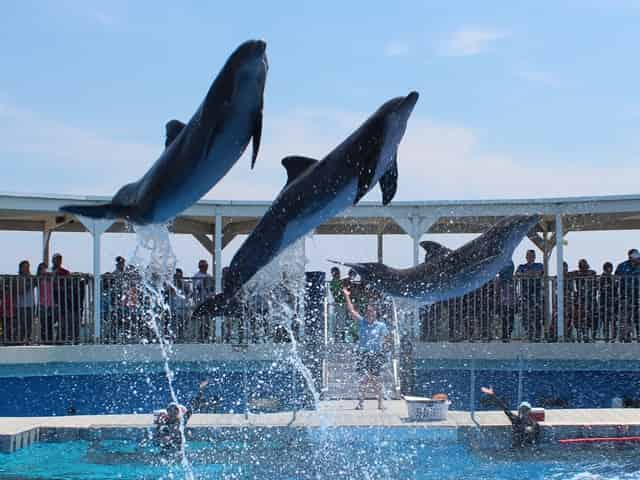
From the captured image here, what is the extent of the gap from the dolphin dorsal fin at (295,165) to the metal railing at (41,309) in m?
11.8

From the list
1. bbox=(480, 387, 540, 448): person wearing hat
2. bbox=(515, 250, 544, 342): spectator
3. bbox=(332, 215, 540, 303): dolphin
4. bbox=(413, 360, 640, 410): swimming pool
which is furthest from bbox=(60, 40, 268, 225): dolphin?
bbox=(515, 250, 544, 342): spectator

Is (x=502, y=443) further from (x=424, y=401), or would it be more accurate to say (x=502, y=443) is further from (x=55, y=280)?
(x=55, y=280)

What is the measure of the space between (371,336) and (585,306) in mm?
6418

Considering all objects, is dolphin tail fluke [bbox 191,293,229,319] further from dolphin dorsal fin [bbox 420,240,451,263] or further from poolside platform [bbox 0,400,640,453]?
poolside platform [bbox 0,400,640,453]

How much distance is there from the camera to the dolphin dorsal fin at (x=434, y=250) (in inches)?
329

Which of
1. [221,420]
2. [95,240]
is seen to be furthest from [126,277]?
[221,420]

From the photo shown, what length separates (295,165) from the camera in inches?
277

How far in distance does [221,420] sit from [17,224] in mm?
11798

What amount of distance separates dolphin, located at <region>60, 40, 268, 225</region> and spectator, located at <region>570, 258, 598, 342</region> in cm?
1278

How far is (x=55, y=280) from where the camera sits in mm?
17969

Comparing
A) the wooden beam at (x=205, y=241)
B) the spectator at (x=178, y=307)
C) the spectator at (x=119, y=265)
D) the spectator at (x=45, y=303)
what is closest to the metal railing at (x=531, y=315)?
the spectator at (x=178, y=307)

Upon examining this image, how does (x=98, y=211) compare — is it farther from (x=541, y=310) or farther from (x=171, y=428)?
(x=541, y=310)

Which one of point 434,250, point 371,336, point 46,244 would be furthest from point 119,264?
point 434,250

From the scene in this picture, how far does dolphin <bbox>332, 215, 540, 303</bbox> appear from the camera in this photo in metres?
7.95
